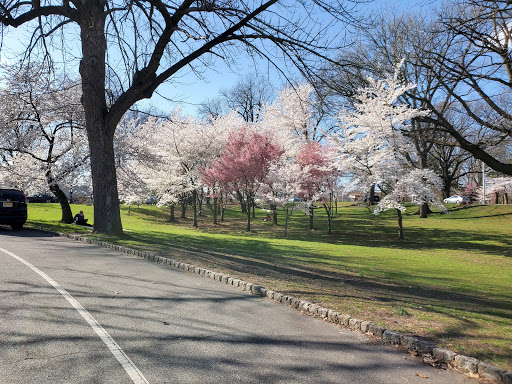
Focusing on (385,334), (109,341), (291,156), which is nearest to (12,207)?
(109,341)

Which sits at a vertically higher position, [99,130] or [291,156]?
[291,156]

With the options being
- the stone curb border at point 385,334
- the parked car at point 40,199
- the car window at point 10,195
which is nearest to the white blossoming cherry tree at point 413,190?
the stone curb border at point 385,334

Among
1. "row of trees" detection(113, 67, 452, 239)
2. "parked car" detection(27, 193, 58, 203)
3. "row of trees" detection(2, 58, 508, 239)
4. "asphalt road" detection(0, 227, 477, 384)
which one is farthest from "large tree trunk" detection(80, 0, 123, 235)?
"parked car" detection(27, 193, 58, 203)

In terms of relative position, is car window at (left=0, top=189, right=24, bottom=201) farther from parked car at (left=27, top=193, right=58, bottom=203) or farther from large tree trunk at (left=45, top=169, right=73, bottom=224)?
parked car at (left=27, top=193, right=58, bottom=203)

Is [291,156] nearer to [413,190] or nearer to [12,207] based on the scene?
[413,190]

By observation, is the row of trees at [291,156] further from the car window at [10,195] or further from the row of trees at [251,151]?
the car window at [10,195]

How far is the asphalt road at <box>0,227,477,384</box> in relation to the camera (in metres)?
3.29

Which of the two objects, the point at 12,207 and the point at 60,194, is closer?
the point at 12,207

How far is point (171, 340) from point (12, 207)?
1466 cm

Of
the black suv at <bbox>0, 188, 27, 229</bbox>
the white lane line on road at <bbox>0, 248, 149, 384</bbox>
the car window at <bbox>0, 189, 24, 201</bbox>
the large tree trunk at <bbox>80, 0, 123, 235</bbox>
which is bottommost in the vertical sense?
the white lane line on road at <bbox>0, 248, 149, 384</bbox>

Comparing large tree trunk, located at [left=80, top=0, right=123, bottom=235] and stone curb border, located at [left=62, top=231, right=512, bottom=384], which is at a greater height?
large tree trunk, located at [left=80, top=0, right=123, bottom=235]

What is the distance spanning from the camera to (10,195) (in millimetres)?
15203

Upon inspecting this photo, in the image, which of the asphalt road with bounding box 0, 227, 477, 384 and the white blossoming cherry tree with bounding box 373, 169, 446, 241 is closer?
the asphalt road with bounding box 0, 227, 477, 384

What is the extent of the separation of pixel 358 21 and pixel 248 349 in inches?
→ 290
